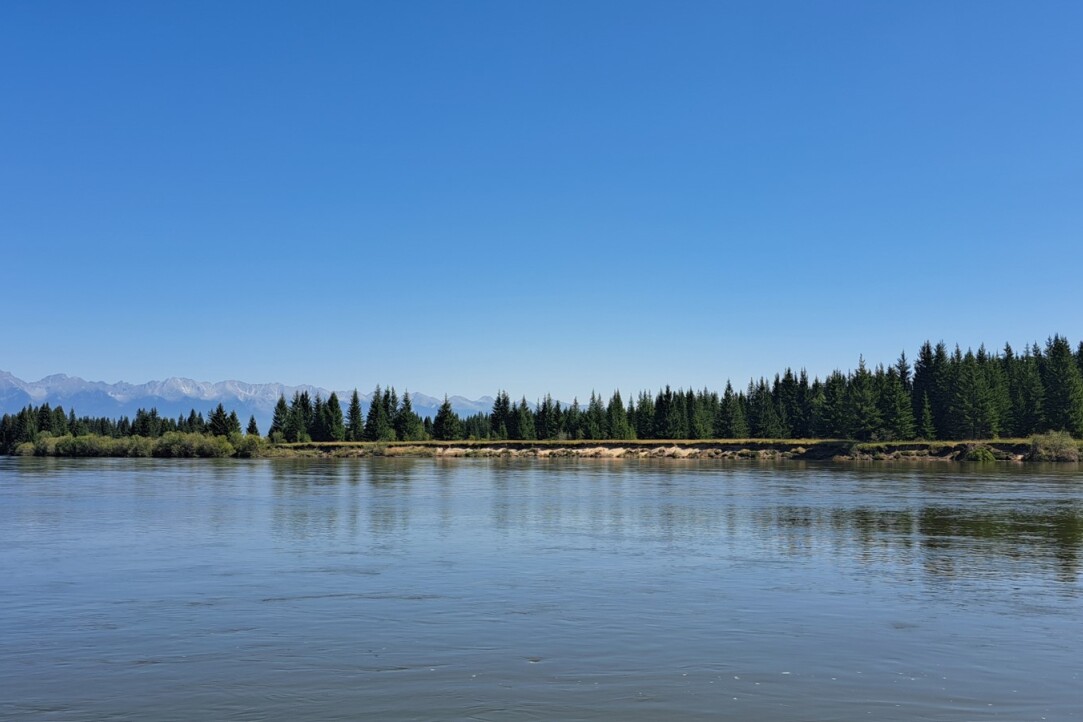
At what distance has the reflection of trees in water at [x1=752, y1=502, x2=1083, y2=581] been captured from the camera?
908 inches

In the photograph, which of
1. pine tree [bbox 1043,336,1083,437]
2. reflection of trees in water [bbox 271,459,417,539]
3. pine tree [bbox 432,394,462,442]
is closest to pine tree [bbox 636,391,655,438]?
pine tree [bbox 432,394,462,442]

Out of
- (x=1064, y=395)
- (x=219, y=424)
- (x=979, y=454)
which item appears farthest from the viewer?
(x=219, y=424)

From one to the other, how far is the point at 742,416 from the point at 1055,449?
193ft

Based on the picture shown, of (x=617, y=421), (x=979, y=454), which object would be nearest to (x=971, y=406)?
(x=979, y=454)

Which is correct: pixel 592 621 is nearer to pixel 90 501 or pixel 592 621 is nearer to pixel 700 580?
pixel 700 580

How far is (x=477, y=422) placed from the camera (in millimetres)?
189875

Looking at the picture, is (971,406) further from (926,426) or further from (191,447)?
(191,447)

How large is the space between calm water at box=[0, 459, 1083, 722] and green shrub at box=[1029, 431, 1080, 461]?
72.6 metres

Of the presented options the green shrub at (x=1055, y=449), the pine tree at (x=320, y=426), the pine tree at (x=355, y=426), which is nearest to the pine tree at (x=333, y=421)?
the pine tree at (x=320, y=426)

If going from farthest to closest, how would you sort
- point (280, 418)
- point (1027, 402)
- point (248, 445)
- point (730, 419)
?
point (280, 418) → point (730, 419) → point (248, 445) → point (1027, 402)

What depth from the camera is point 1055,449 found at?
9850cm

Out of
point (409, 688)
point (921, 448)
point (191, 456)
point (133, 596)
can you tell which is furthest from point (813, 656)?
point (191, 456)

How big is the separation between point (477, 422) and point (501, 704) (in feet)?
591

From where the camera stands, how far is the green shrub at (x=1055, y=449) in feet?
321
